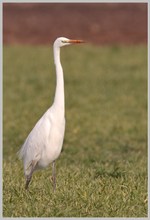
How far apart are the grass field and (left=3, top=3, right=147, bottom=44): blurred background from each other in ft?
19.3

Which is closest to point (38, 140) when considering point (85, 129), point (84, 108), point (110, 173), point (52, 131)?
point (52, 131)

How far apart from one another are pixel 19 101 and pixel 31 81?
4032mm

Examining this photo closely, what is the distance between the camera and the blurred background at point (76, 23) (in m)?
39.3

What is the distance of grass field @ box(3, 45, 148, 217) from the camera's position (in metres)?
7.94

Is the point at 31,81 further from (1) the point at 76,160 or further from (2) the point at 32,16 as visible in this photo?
(2) the point at 32,16

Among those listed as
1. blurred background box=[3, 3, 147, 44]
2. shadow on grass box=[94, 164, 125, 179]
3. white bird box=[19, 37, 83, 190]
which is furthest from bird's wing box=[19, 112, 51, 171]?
blurred background box=[3, 3, 147, 44]

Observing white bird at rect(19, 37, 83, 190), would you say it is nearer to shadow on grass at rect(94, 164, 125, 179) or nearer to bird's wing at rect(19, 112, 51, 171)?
bird's wing at rect(19, 112, 51, 171)

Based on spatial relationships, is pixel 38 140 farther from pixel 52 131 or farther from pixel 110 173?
pixel 110 173

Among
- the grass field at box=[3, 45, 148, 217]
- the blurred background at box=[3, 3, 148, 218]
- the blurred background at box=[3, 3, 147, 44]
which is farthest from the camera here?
the blurred background at box=[3, 3, 147, 44]

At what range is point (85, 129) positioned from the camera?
16062 mm

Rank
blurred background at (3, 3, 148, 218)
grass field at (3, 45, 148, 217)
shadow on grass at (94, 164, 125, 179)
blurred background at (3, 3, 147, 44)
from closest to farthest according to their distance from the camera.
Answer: grass field at (3, 45, 148, 217) → blurred background at (3, 3, 148, 218) → shadow on grass at (94, 164, 125, 179) → blurred background at (3, 3, 147, 44)

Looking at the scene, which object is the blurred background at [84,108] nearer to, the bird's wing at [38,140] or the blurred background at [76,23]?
the blurred background at [76,23]

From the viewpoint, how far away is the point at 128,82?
2408cm

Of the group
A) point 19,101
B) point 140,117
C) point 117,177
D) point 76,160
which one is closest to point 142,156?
point 76,160
